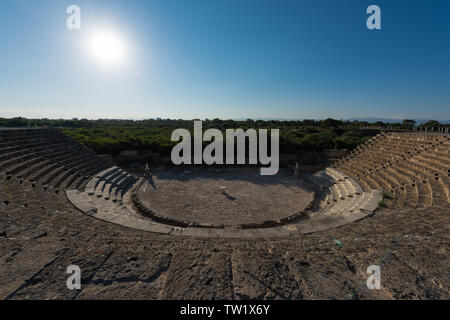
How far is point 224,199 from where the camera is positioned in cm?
1293

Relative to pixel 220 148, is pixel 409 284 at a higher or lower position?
lower

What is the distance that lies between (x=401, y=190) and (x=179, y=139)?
72.6 ft

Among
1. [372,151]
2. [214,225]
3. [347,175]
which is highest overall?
[372,151]

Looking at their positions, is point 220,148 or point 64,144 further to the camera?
point 220,148

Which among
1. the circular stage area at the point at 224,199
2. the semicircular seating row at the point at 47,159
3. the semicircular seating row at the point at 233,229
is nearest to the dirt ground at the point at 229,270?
the semicircular seating row at the point at 233,229

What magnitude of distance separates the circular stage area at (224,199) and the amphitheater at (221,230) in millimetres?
122

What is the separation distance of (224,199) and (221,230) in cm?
597

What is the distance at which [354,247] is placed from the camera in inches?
156
